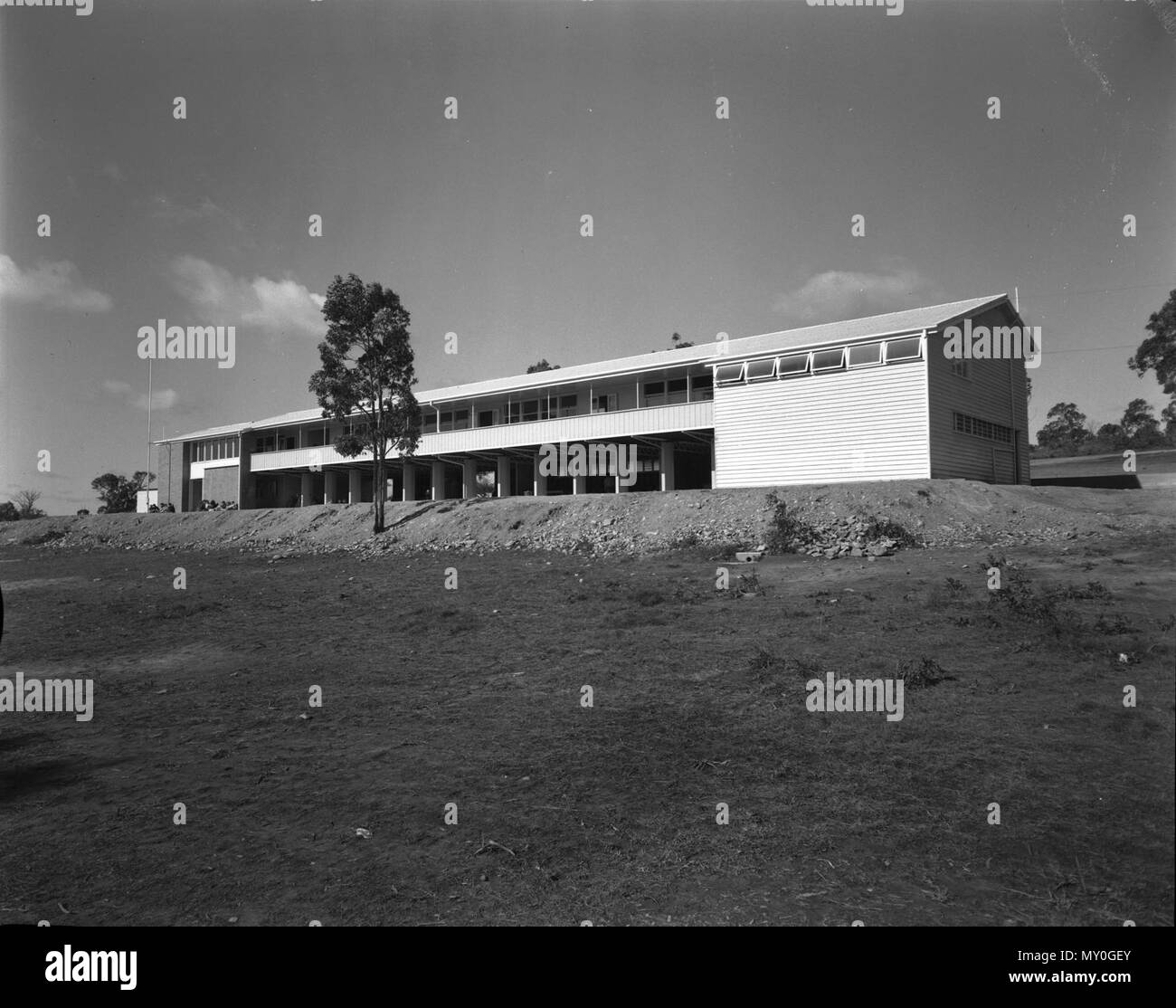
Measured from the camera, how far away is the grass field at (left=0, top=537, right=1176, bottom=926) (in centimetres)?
277

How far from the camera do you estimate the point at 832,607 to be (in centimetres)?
841

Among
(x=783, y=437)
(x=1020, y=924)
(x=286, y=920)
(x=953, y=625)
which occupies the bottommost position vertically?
(x=286, y=920)

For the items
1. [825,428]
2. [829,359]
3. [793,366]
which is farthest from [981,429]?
[793,366]

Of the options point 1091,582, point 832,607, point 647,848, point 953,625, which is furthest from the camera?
point 832,607

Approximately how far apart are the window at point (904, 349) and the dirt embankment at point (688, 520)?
4087 millimetres

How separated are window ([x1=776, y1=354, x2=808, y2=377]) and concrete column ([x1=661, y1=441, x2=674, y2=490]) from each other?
6.72 m

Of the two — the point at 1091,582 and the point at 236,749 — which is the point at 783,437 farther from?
the point at 236,749

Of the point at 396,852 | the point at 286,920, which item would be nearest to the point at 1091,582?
the point at 396,852

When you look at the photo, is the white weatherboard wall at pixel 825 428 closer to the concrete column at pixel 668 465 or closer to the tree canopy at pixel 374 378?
the concrete column at pixel 668 465

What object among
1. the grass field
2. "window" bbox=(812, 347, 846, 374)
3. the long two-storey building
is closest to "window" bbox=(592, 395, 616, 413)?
the long two-storey building

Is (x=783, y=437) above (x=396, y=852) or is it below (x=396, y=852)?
above

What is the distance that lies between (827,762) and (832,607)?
15.2 ft

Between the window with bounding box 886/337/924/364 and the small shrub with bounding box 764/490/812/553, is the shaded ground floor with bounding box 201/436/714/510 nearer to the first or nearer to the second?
the small shrub with bounding box 764/490/812/553

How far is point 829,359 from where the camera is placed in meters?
20.6
